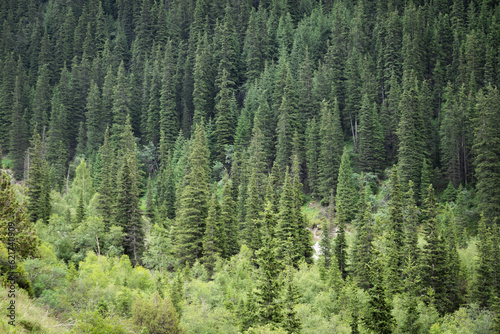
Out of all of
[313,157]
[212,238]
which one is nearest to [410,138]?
[313,157]

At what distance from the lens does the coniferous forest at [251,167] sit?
37688 millimetres

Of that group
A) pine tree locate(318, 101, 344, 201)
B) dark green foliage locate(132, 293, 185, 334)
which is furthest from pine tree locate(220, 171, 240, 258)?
dark green foliage locate(132, 293, 185, 334)

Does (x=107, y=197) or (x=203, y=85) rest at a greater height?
(x=203, y=85)

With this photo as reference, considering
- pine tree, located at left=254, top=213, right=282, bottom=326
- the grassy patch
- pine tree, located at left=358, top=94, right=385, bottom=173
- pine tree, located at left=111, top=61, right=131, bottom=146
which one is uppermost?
pine tree, located at left=111, top=61, right=131, bottom=146

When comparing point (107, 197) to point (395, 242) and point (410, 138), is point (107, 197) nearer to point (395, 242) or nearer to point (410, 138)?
point (395, 242)

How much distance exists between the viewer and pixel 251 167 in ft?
283

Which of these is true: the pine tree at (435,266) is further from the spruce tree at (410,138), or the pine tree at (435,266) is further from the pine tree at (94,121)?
the pine tree at (94,121)

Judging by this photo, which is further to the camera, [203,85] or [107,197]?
[203,85]

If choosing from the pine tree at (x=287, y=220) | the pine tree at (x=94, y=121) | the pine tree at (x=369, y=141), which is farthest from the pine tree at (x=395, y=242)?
the pine tree at (x=94, y=121)

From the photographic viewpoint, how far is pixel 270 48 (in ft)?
422

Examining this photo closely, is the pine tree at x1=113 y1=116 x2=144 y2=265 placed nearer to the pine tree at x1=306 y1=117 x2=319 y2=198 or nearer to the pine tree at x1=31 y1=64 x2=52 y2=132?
the pine tree at x1=306 y1=117 x2=319 y2=198

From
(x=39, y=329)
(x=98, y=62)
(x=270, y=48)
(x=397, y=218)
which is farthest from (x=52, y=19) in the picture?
(x=39, y=329)

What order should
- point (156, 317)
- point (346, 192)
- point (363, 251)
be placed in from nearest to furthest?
1. point (156, 317)
2. point (363, 251)
3. point (346, 192)

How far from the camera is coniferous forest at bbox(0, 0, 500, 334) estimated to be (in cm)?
3769
